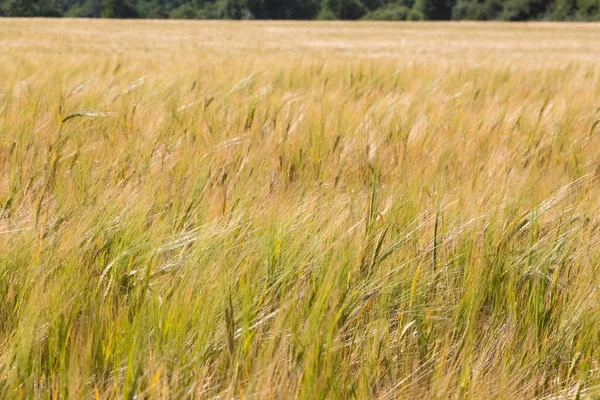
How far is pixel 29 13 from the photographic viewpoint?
4631 centimetres

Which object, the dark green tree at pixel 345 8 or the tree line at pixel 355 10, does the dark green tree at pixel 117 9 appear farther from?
the dark green tree at pixel 345 8

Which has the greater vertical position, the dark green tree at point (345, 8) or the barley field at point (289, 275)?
the barley field at point (289, 275)

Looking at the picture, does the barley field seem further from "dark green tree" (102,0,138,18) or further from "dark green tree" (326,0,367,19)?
"dark green tree" (326,0,367,19)

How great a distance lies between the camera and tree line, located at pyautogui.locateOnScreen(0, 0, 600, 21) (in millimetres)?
43188

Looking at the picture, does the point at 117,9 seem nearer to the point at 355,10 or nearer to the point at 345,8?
the point at 345,8

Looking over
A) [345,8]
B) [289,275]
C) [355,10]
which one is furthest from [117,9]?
[289,275]

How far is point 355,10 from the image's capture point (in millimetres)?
56469

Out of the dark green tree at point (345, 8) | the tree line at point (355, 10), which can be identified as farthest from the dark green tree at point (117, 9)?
the dark green tree at point (345, 8)

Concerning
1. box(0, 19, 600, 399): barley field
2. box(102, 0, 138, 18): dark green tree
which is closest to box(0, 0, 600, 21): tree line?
box(102, 0, 138, 18): dark green tree

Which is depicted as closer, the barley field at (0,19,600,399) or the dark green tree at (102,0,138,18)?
the barley field at (0,19,600,399)

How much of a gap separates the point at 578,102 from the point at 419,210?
215cm

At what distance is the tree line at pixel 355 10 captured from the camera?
1700 inches

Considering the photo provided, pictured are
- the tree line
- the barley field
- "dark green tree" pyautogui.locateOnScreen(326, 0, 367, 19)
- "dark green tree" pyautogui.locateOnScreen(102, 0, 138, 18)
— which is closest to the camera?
the barley field

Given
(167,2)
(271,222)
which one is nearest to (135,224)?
(271,222)
